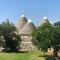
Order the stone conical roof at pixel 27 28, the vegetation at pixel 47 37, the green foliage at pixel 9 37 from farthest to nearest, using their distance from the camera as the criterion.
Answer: the stone conical roof at pixel 27 28 → the green foliage at pixel 9 37 → the vegetation at pixel 47 37

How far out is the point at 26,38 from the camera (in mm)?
62750

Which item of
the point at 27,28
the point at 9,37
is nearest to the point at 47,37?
the point at 9,37

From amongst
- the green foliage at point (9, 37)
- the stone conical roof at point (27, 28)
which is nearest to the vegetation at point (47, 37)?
the green foliage at point (9, 37)

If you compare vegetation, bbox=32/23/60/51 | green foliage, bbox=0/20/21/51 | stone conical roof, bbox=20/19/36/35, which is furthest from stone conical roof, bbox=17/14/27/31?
vegetation, bbox=32/23/60/51

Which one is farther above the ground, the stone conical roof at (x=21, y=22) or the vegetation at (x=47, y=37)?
the stone conical roof at (x=21, y=22)

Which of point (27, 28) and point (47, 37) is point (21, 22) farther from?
point (47, 37)

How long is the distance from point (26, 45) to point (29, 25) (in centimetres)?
694

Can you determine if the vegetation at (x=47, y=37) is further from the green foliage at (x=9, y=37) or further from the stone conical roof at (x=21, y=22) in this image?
the stone conical roof at (x=21, y=22)

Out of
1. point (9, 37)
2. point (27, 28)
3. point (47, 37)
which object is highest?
point (27, 28)

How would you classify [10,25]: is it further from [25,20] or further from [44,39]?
[25,20]

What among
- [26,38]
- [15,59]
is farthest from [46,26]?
[26,38]

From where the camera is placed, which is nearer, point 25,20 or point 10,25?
point 10,25

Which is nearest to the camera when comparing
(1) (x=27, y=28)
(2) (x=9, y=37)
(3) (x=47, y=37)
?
(3) (x=47, y=37)

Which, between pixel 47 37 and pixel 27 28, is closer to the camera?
pixel 47 37
